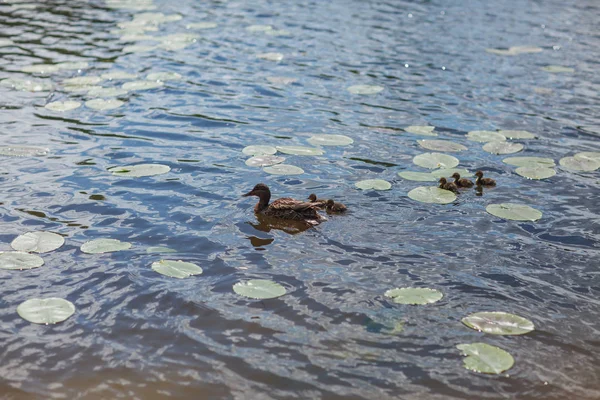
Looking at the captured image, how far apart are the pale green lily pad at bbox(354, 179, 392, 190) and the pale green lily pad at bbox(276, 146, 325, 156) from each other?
1.39 m

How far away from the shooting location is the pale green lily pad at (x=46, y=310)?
7969 mm

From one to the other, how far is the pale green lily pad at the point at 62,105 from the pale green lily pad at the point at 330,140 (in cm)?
477

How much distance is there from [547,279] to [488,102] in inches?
293

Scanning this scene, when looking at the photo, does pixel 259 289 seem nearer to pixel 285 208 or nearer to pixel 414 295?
pixel 414 295

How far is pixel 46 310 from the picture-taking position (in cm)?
809

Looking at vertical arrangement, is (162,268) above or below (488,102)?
below

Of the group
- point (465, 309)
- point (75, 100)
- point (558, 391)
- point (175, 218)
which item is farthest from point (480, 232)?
point (75, 100)

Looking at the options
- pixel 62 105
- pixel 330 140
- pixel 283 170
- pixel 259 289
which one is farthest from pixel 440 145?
pixel 62 105

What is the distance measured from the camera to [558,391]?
7168 millimetres

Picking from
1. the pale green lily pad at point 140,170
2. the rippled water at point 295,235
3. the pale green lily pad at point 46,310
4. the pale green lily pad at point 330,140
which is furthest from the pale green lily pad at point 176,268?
the pale green lily pad at point 330,140

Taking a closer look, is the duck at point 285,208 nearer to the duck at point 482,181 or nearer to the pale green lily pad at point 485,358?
the duck at point 482,181

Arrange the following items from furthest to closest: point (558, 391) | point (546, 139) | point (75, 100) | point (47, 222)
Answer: point (75, 100)
point (546, 139)
point (47, 222)
point (558, 391)

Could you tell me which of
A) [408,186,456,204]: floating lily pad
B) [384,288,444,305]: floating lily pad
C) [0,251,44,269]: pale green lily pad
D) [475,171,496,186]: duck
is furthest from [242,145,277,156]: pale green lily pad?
[384,288,444,305]: floating lily pad

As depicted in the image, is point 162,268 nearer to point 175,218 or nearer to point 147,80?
point 175,218
